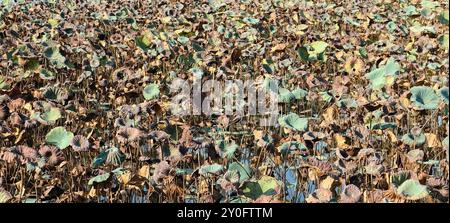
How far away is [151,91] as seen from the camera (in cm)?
543

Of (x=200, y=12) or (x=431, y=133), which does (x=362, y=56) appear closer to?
(x=431, y=133)

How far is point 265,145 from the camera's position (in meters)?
4.25

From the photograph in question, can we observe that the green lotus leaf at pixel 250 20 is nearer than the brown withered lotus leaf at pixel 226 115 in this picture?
No

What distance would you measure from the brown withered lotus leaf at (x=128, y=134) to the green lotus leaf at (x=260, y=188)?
101cm

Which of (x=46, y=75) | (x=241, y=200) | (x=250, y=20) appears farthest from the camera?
(x=250, y=20)

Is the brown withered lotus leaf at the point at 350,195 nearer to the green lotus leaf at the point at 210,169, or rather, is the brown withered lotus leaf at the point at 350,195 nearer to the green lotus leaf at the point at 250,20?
the green lotus leaf at the point at 210,169

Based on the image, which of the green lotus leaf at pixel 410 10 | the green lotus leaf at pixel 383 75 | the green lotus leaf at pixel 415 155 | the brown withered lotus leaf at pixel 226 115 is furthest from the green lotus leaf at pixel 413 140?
the green lotus leaf at pixel 410 10

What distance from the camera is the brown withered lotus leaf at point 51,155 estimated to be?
13.0 ft

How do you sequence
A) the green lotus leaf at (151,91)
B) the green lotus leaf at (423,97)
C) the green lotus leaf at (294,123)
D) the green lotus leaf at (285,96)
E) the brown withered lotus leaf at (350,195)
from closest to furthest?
the brown withered lotus leaf at (350,195)
the green lotus leaf at (294,123)
the green lotus leaf at (423,97)
the green lotus leaf at (285,96)
the green lotus leaf at (151,91)

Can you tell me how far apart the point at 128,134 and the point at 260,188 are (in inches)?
43.5

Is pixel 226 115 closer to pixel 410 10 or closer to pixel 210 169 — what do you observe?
pixel 210 169

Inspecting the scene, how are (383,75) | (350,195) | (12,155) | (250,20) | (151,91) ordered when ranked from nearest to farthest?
(350,195), (12,155), (151,91), (383,75), (250,20)

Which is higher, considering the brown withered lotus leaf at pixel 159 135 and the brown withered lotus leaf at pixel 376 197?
the brown withered lotus leaf at pixel 159 135

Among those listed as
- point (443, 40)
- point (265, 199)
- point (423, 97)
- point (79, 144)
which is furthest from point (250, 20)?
point (265, 199)
